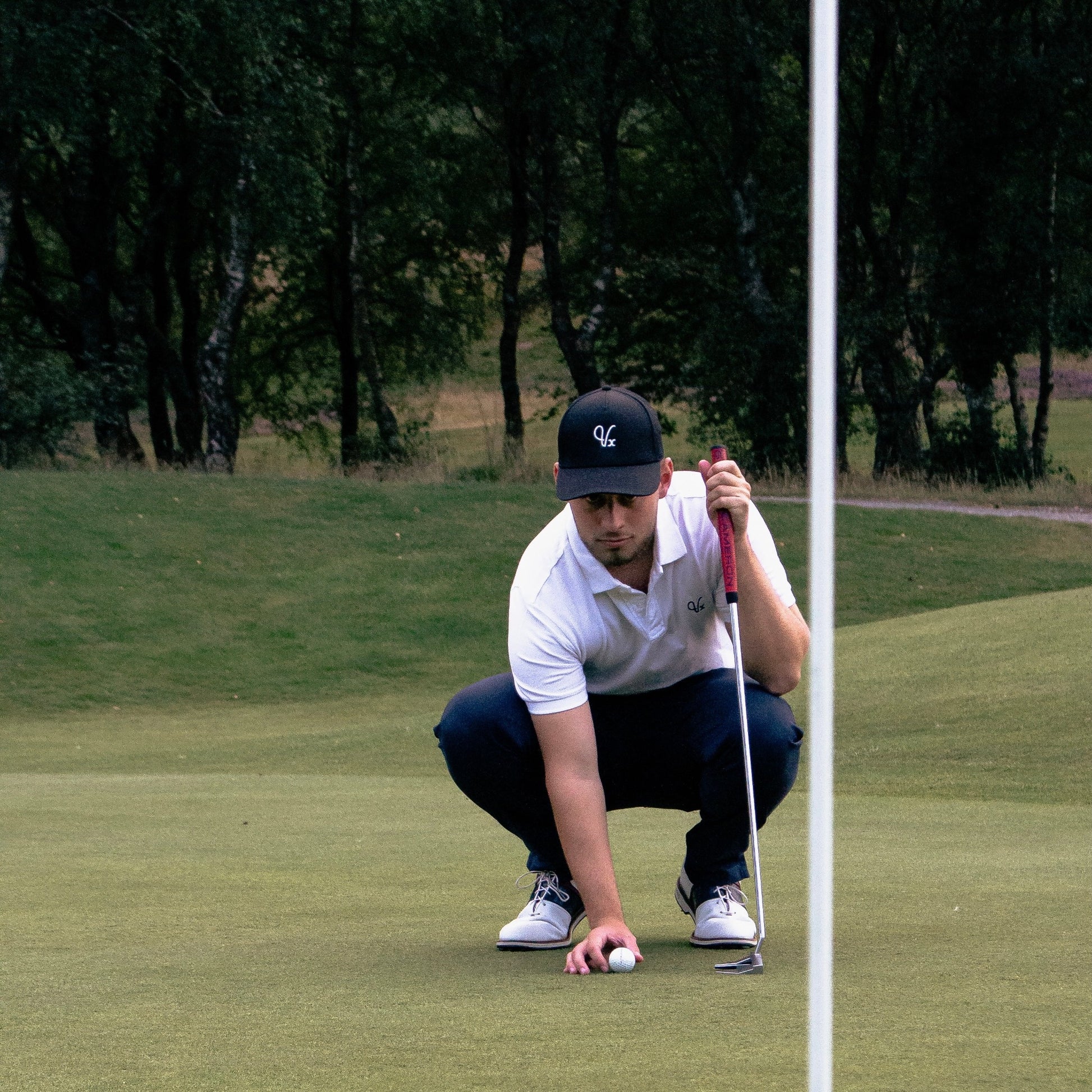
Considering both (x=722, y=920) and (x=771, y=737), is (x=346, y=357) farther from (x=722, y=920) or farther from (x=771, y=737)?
(x=722, y=920)

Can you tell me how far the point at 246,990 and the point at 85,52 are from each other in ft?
Answer: 64.8

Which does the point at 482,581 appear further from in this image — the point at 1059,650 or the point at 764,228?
the point at 764,228

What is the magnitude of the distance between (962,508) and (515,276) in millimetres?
15492

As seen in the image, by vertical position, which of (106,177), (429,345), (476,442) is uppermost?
(106,177)

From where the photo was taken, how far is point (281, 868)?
5.47m

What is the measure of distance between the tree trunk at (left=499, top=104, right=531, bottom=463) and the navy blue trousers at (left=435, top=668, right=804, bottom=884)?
28843mm

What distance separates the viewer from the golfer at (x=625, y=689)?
142 inches

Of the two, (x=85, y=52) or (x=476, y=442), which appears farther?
(x=476, y=442)

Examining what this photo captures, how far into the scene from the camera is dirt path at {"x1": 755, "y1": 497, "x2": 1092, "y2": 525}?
68.0 ft

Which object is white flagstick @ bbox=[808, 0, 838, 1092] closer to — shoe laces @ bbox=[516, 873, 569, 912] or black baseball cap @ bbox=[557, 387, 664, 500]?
black baseball cap @ bbox=[557, 387, 664, 500]

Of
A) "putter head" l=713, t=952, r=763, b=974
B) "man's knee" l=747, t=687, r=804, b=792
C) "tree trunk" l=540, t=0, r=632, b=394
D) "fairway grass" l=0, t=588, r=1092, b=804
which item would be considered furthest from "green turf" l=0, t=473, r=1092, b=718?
"putter head" l=713, t=952, r=763, b=974

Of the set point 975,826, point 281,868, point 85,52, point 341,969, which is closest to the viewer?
point 341,969

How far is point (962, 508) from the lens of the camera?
72.4ft

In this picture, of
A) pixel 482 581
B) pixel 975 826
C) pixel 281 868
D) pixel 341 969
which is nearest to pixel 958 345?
pixel 482 581
